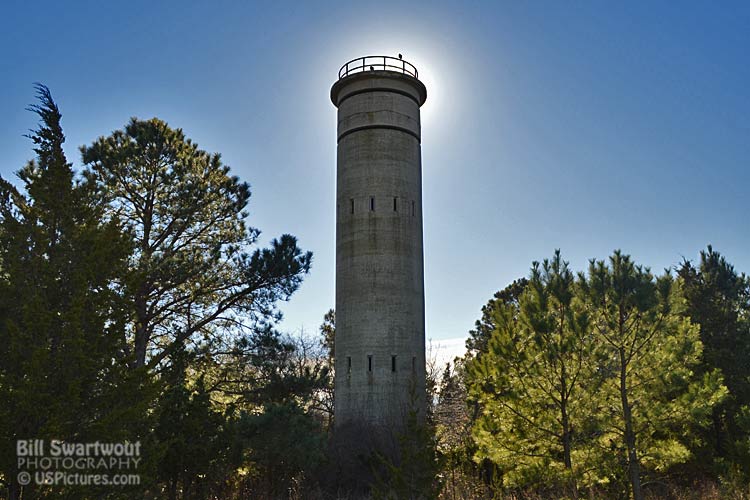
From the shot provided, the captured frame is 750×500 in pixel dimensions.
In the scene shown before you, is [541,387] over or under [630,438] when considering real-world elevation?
over

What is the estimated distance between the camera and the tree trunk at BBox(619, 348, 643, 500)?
1407 cm

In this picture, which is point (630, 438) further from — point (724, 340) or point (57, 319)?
point (57, 319)

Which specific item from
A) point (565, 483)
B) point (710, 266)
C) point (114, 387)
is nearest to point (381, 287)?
point (565, 483)

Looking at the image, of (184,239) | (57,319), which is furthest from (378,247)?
(57,319)

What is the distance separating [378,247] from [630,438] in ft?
41.0

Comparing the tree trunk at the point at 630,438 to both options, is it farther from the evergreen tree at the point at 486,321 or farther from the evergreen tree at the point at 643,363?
the evergreen tree at the point at 486,321

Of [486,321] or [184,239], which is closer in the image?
[184,239]

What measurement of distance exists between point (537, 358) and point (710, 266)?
13539 millimetres

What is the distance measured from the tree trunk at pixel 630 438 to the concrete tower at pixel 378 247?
913cm

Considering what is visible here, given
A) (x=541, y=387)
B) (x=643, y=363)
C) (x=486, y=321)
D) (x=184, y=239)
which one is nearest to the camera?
(x=643, y=363)

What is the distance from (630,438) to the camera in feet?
47.3

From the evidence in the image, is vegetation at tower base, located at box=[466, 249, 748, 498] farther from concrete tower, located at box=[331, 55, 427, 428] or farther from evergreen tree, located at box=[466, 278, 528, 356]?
evergreen tree, located at box=[466, 278, 528, 356]

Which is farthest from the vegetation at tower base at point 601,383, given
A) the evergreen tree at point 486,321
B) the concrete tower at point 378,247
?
the evergreen tree at point 486,321

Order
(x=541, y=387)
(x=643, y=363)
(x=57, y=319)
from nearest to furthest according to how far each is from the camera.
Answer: (x=57, y=319) < (x=643, y=363) < (x=541, y=387)
